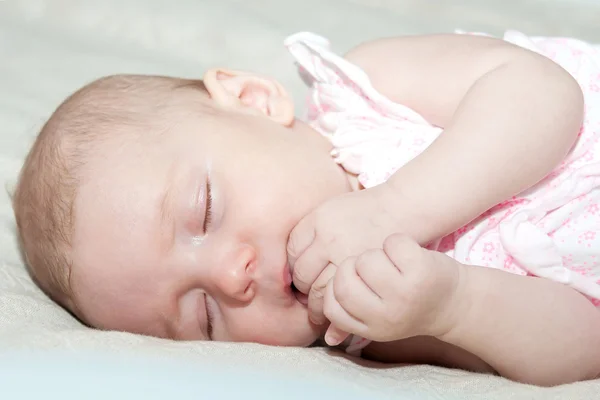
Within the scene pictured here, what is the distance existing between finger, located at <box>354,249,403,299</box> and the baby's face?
0.17m

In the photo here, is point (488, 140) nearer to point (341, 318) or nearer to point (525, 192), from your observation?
point (525, 192)

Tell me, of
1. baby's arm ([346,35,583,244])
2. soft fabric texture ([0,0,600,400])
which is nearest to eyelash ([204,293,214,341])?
baby's arm ([346,35,583,244])

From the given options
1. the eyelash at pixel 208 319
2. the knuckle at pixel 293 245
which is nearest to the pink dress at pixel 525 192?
the knuckle at pixel 293 245

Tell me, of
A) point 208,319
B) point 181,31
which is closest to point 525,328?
point 208,319

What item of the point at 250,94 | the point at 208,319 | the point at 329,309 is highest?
the point at 250,94

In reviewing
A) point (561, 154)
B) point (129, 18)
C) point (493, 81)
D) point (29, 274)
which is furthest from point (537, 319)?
point (129, 18)

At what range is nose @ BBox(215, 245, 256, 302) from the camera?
3.66ft

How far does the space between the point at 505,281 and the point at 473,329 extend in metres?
0.09

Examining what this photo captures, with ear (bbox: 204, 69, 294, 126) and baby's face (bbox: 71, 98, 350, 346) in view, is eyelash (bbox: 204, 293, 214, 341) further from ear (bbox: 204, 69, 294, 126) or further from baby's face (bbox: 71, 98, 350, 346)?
ear (bbox: 204, 69, 294, 126)

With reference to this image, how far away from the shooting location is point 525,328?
3.68ft

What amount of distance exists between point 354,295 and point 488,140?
1.11 feet

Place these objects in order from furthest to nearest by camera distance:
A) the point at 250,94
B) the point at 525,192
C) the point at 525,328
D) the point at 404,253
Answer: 1. the point at 250,94
2. the point at 525,192
3. the point at 525,328
4. the point at 404,253

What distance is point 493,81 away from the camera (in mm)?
1228

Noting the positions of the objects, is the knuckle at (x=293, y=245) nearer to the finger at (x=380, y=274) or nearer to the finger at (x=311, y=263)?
the finger at (x=311, y=263)
